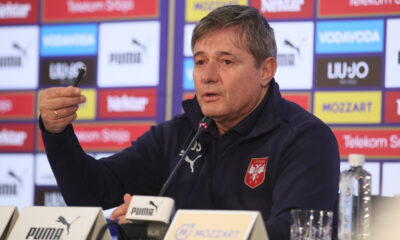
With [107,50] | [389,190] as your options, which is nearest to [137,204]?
[389,190]

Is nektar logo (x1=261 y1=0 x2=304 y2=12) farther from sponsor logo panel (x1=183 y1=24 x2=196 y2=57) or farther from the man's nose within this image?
the man's nose

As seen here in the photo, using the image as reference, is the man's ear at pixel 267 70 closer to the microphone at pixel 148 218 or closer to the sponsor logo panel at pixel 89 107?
the microphone at pixel 148 218

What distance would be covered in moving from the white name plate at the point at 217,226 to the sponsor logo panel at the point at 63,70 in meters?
2.58

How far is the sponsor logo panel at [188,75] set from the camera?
3.58 metres

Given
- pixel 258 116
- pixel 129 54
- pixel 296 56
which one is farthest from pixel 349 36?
pixel 258 116

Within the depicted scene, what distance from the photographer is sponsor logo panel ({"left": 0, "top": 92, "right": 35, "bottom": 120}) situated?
3.86 m

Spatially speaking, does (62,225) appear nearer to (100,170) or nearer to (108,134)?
(100,170)

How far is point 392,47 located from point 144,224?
230 centimetres

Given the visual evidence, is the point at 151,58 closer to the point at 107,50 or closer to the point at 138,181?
the point at 107,50

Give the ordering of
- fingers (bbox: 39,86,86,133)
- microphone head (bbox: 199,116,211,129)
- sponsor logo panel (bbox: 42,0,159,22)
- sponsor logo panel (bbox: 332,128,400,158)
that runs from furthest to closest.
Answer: sponsor logo panel (bbox: 42,0,159,22), sponsor logo panel (bbox: 332,128,400,158), microphone head (bbox: 199,116,211,129), fingers (bbox: 39,86,86,133)

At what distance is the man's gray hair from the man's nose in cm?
10

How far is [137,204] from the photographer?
139 centimetres

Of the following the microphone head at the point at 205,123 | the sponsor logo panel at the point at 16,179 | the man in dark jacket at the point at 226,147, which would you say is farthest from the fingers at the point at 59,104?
the sponsor logo panel at the point at 16,179

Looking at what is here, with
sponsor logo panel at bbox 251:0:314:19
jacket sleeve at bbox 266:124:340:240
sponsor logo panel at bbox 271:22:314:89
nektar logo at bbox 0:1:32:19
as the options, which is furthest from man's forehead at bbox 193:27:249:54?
nektar logo at bbox 0:1:32:19
